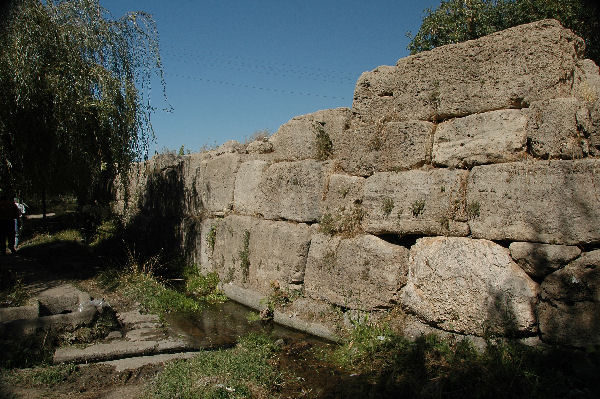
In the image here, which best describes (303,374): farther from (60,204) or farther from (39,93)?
(60,204)

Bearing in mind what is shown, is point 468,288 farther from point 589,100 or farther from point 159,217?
point 159,217

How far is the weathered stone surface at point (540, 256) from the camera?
12.5 feet

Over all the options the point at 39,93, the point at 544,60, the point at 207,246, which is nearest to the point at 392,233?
the point at 544,60

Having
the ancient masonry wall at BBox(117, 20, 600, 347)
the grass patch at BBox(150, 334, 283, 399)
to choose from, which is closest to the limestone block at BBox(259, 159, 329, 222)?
the ancient masonry wall at BBox(117, 20, 600, 347)

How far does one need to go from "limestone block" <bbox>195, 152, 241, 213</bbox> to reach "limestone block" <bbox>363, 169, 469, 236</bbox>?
3.56 m

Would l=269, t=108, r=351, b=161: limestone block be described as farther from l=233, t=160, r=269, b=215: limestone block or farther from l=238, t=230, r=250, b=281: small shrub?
l=238, t=230, r=250, b=281: small shrub

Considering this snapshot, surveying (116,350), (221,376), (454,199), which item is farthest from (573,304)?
(116,350)

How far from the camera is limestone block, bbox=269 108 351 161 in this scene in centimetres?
646

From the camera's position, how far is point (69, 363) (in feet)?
15.2

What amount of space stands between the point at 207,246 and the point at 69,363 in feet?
14.2

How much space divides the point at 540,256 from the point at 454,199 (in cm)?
98

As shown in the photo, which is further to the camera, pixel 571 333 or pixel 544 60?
pixel 544 60

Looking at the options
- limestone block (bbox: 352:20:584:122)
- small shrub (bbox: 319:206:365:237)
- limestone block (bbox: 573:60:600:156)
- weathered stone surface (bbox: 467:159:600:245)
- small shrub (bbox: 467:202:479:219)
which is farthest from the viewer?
small shrub (bbox: 319:206:365:237)

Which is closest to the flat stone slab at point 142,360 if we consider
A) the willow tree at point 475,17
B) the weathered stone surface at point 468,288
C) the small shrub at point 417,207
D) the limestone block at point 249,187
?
the weathered stone surface at point 468,288
